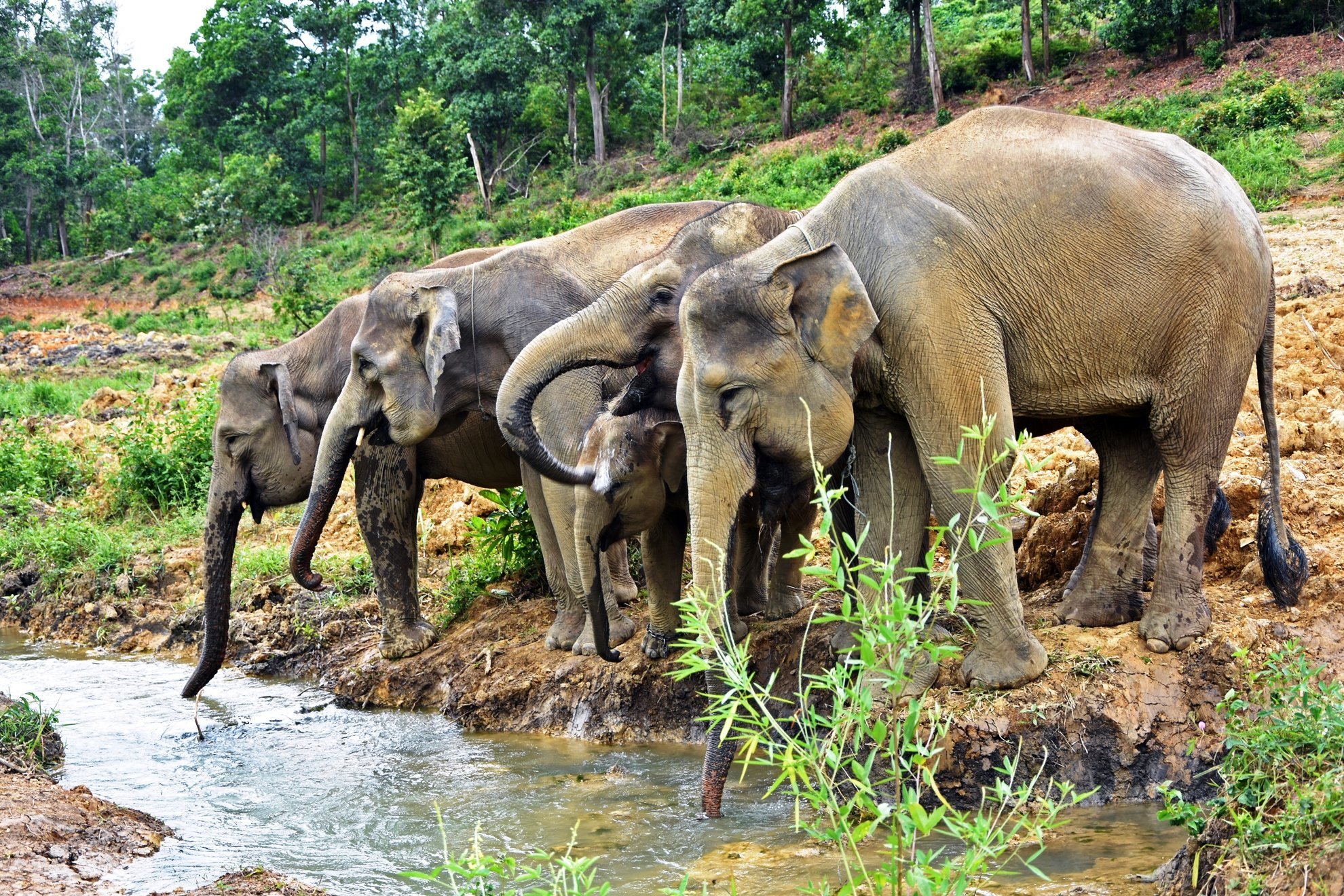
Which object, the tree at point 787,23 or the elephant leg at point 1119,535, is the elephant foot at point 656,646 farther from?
the tree at point 787,23

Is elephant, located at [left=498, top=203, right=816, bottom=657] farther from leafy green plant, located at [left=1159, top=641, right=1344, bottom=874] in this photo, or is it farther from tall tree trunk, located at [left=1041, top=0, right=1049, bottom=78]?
tall tree trunk, located at [left=1041, top=0, right=1049, bottom=78]

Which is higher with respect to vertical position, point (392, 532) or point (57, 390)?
point (57, 390)

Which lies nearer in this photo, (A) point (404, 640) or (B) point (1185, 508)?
(B) point (1185, 508)

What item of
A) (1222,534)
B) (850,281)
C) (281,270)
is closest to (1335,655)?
(1222,534)

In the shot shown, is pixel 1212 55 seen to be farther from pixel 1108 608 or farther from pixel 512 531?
pixel 1108 608

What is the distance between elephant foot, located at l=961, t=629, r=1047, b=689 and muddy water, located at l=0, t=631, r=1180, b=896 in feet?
1.89

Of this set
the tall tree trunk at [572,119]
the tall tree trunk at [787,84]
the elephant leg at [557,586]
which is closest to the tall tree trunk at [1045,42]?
the tall tree trunk at [787,84]

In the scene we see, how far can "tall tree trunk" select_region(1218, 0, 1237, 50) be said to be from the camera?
102ft

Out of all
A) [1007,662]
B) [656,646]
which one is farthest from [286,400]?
[1007,662]

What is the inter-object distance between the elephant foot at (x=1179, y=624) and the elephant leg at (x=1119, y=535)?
412mm

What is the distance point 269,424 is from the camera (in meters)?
8.48

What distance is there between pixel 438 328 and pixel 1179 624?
3.88 metres

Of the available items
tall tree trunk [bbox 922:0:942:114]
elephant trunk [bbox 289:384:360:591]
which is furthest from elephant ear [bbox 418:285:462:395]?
tall tree trunk [bbox 922:0:942:114]

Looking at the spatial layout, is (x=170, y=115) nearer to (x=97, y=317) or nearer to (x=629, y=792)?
(x=97, y=317)
